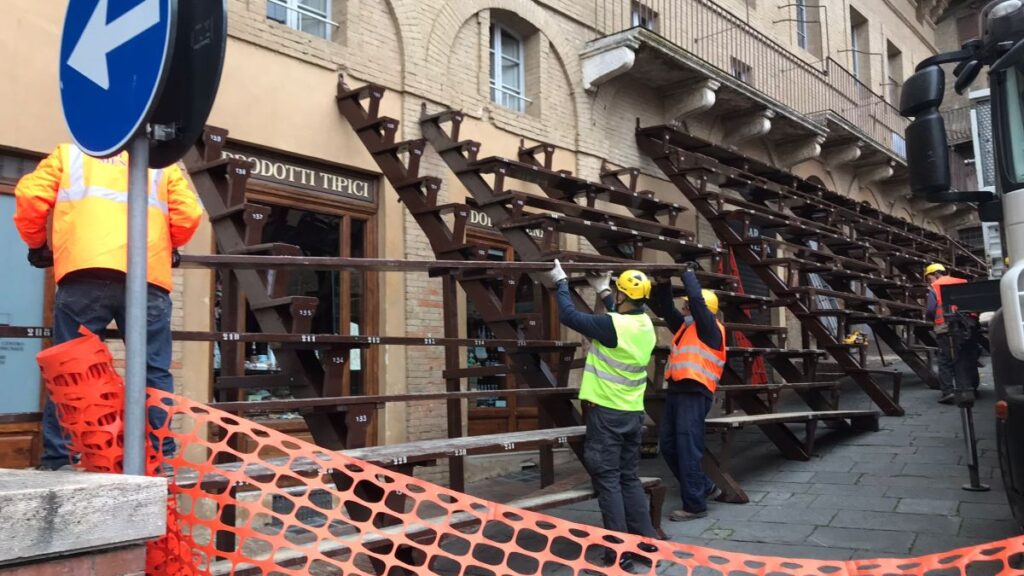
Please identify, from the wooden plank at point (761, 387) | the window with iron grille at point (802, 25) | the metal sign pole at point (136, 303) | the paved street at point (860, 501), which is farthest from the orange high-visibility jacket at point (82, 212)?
the window with iron grille at point (802, 25)

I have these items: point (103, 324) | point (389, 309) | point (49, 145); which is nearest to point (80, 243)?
point (103, 324)

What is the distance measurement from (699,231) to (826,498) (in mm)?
6480

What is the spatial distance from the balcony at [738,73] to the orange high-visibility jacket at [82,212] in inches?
319

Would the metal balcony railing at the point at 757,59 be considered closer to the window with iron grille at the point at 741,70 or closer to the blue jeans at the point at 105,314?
the window with iron grille at the point at 741,70

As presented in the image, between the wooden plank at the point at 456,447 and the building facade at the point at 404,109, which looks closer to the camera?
the wooden plank at the point at 456,447

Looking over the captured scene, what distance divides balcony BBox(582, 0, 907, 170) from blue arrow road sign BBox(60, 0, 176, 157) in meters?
8.83

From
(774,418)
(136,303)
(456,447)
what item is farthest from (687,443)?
(136,303)

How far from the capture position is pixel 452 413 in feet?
22.4

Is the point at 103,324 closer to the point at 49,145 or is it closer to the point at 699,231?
the point at 49,145

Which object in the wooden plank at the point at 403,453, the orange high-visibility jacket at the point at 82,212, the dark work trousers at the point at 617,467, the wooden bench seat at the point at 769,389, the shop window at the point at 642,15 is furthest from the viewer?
the shop window at the point at 642,15

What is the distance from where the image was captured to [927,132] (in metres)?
4.10

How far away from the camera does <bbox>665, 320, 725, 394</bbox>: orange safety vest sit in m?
6.77

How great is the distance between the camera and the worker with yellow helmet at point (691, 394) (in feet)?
21.9

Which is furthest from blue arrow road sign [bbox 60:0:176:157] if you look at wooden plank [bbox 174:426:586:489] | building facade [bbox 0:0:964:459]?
building facade [bbox 0:0:964:459]
